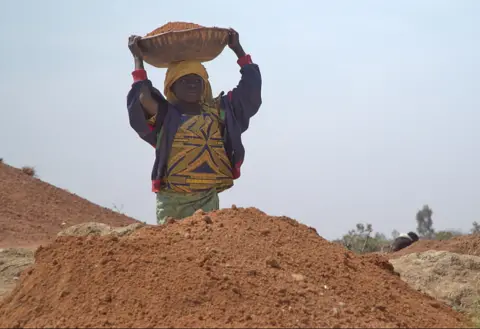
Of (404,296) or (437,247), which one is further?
(437,247)

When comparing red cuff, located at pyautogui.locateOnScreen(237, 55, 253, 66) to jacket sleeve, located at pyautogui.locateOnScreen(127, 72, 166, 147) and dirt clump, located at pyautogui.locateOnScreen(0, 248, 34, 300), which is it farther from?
dirt clump, located at pyautogui.locateOnScreen(0, 248, 34, 300)

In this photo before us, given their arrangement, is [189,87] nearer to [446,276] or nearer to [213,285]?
[446,276]

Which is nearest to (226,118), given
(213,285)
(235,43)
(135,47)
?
(235,43)

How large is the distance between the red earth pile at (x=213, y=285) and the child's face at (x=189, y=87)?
1.64 m

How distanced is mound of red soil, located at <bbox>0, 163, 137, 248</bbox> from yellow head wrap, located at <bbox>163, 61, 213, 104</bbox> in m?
5.56

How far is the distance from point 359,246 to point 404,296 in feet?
24.2

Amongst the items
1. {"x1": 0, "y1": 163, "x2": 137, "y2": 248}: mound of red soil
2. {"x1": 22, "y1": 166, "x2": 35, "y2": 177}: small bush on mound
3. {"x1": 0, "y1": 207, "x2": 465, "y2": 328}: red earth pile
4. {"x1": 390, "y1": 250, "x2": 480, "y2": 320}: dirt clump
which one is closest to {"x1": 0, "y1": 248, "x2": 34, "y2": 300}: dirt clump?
{"x1": 0, "y1": 207, "x2": 465, "y2": 328}: red earth pile

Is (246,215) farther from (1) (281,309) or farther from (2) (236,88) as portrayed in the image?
(2) (236,88)

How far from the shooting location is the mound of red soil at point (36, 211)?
11.9 metres

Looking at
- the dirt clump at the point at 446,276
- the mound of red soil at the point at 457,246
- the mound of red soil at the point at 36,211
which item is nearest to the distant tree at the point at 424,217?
the mound of red soil at the point at 36,211

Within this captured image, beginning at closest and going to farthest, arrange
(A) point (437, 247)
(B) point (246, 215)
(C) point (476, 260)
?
(B) point (246, 215) < (C) point (476, 260) < (A) point (437, 247)

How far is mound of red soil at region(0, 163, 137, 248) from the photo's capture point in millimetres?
11859

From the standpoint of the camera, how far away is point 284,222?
462 cm

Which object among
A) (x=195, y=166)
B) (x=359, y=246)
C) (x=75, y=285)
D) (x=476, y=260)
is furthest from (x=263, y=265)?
(x=359, y=246)
